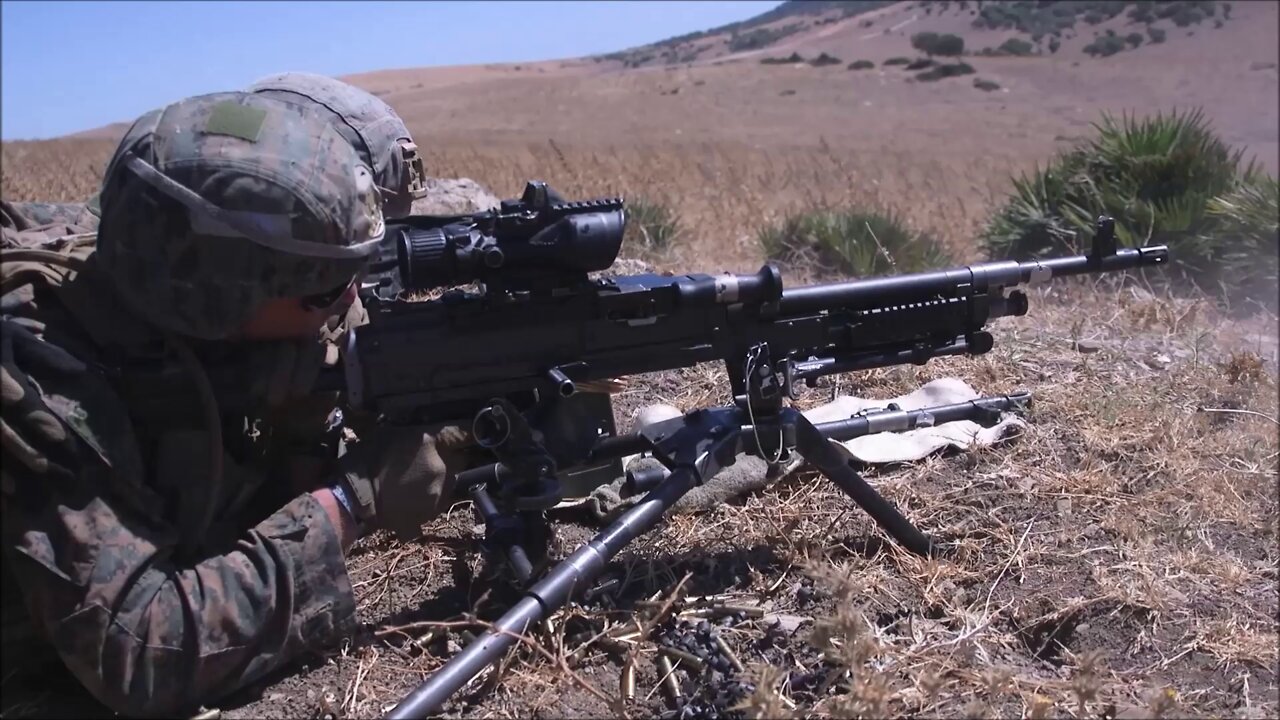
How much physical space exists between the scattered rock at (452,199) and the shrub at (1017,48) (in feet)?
146

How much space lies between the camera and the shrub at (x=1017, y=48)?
4725cm

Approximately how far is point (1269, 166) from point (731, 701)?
2573 cm

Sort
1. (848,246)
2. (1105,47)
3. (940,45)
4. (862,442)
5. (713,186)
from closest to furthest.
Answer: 1. (862,442)
2. (848,246)
3. (713,186)
4. (1105,47)
5. (940,45)

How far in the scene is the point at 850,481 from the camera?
3416mm

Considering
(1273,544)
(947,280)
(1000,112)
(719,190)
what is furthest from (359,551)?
(1000,112)

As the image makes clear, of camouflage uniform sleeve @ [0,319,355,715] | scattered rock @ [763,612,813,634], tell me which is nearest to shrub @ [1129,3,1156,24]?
scattered rock @ [763,612,813,634]

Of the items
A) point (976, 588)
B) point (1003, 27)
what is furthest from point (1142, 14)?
point (976, 588)

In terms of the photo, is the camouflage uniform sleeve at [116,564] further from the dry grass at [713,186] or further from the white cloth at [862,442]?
the dry grass at [713,186]

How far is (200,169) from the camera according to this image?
8.07ft

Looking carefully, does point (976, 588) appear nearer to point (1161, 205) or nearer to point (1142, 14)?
point (1161, 205)

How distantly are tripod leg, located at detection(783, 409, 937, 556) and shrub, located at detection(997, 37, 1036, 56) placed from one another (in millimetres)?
48387

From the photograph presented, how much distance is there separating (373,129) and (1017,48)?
160 feet

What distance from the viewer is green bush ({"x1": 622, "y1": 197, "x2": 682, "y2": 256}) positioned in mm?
7945

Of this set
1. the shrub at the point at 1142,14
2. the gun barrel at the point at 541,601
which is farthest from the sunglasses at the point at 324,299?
the shrub at the point at 1142,14
